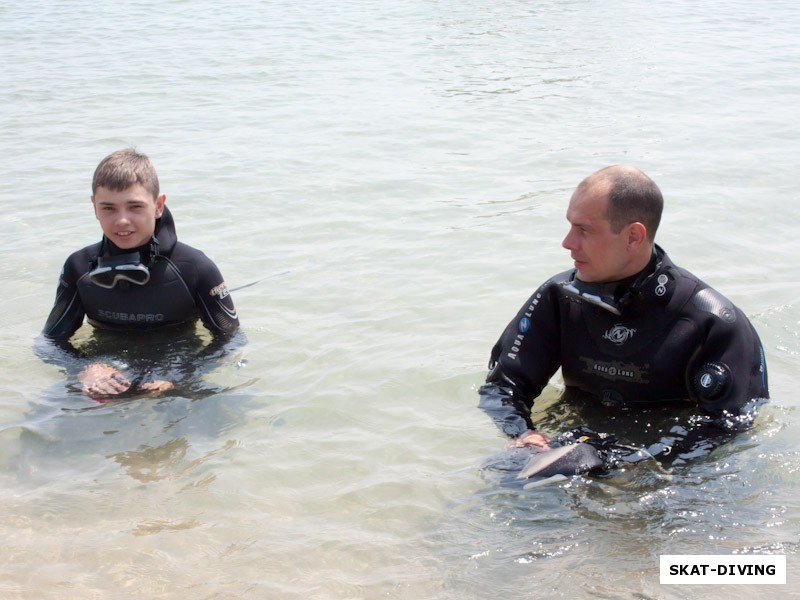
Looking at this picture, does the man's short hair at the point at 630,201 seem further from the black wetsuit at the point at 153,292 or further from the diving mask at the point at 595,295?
the black wetsuit at the point at 153,292

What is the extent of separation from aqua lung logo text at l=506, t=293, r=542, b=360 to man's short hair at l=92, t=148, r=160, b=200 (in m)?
1.88

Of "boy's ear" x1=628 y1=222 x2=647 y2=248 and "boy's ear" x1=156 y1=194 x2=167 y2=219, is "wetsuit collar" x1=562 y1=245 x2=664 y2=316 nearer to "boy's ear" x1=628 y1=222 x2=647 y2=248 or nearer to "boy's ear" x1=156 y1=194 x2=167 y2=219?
"boy's ear" x1=628 y1=222 x2=647 y2=248

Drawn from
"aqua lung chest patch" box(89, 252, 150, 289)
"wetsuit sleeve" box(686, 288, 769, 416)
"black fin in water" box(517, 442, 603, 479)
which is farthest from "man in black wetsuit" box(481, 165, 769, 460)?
"aqua lung chest patch" box(89, 252, 150, 289)

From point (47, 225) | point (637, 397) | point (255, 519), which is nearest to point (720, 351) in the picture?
point (637, 397)

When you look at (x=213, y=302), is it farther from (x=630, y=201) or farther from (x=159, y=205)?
(x=630, y=201)

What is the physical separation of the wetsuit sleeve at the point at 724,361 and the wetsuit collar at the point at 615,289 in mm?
205

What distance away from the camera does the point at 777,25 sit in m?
16.9

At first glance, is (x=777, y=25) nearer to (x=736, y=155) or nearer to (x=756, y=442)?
(x=736, y=155)

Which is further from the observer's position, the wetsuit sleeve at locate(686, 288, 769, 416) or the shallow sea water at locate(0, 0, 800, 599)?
the wetsuit sleeve at locate(686, 288, 769, 416)

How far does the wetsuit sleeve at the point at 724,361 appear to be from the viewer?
3.50 m

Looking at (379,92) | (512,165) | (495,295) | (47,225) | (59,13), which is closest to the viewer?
(495,295)

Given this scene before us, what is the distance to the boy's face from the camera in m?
4.35

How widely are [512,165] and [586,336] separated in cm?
495

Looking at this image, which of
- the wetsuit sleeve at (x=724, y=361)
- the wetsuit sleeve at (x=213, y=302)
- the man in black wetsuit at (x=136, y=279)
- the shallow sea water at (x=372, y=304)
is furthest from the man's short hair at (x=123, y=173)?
the wetsuit sleeve at (x=724, y=361)
